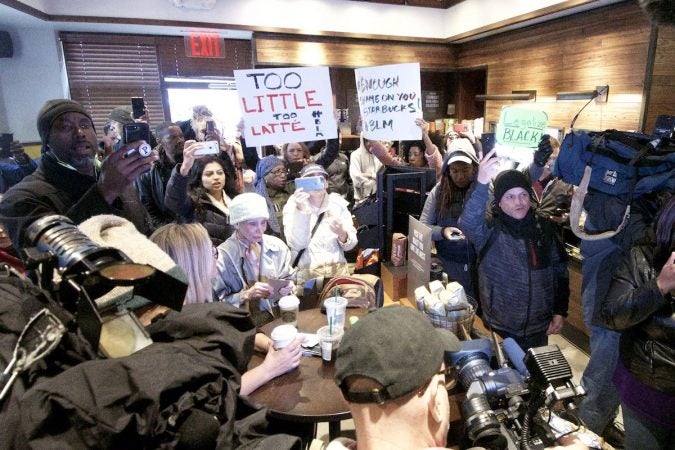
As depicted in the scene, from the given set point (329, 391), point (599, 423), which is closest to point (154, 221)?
point (329, 391)

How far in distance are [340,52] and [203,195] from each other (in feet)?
11.7

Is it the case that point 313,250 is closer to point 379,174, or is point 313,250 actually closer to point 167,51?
point 379,174

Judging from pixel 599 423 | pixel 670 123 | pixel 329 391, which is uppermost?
pixel 670 123

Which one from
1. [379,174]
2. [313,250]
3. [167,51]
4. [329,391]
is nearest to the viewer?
[329,391]

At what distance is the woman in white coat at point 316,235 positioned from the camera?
2607 millimetres

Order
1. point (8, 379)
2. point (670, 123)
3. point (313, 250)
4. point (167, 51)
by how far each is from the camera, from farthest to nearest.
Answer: point (167, 51), point (313, 250), point (670, 123), point (8, 379)

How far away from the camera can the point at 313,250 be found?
271cm

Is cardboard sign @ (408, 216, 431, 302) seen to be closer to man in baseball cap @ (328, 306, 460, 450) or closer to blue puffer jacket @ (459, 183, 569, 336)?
blue puffer jacket @ (459, 183, 569, 336)

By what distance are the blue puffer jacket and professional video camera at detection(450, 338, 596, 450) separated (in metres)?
0.99

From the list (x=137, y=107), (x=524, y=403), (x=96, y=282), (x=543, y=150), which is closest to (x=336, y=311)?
(x=524, y=403)

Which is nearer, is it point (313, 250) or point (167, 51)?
point (313, 250)

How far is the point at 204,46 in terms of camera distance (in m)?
5.22

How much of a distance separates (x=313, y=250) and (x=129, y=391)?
6.85 feet

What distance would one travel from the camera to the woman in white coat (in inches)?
103
